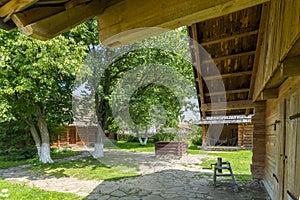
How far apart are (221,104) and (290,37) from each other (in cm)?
407

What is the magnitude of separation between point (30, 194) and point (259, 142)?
18.1ft

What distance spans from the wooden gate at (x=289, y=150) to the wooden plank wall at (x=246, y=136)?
33.0ft

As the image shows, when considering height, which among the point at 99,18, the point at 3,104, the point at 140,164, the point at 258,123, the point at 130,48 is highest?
the point at 130,48

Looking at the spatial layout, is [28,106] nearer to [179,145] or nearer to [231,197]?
[179,145]

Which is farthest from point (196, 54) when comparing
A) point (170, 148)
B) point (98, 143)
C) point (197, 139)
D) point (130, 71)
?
point (197, 139)

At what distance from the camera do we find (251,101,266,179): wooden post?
5137mm

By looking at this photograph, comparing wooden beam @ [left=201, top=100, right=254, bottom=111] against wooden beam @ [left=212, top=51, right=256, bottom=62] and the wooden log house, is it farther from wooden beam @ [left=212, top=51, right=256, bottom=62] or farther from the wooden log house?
wooden beam @ [left=212, top=51, right=256, bottom=62]

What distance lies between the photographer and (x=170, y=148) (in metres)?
9.60

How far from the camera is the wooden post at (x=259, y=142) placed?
5137mm

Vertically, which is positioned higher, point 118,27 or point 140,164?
point 118,27

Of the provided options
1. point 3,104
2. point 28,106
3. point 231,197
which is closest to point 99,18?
point 231,197

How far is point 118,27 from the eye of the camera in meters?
Result: 1.24

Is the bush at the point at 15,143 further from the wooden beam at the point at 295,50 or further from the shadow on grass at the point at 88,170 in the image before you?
the wooden beam at the point at 295,50

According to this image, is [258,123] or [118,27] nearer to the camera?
[118,27]
